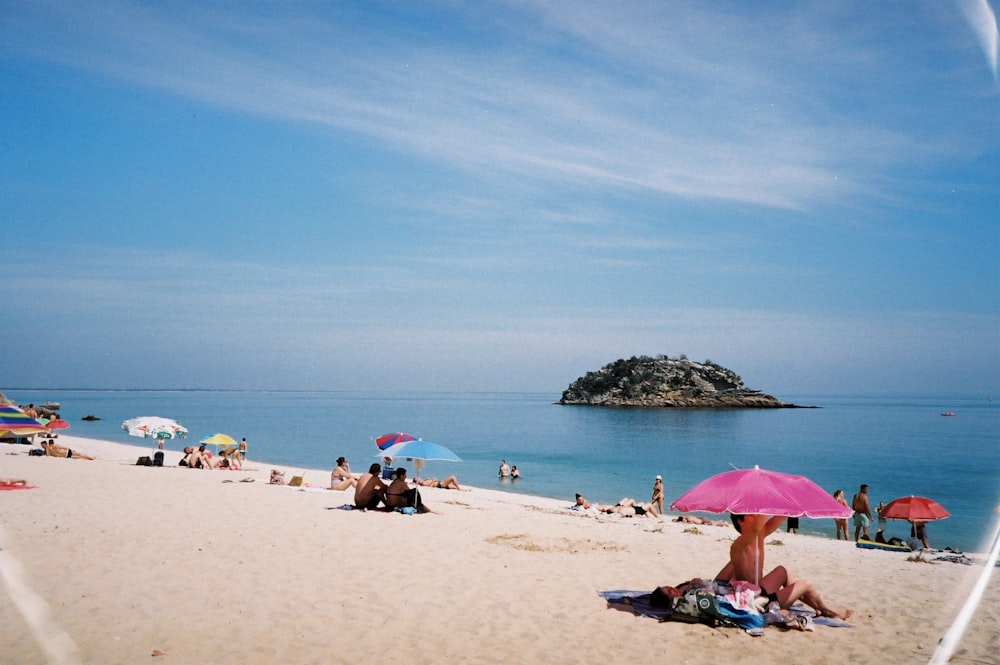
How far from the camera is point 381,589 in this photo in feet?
29.2

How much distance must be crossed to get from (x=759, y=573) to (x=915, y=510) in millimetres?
10330

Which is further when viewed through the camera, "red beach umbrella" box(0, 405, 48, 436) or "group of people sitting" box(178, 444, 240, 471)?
"group of people sitting" box(178, 444, 240, 471)

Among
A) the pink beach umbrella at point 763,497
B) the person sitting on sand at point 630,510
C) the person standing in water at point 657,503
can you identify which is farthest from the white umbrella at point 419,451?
the pink beach umbrella at point 763,497

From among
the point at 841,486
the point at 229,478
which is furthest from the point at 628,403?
the point at 229,478

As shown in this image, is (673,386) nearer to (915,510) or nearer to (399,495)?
(915,510)

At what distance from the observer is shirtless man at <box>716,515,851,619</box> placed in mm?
8188

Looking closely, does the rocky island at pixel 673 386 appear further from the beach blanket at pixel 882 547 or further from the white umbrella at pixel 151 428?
the beach blanket at pixel 882 547

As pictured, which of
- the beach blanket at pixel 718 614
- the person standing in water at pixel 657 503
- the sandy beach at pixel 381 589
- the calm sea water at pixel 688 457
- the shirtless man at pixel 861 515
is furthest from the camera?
the calm sea water at pixel 688 457

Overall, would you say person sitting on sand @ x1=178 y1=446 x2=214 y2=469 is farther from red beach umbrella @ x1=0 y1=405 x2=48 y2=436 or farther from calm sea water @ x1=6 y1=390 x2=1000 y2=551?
red beach umbrella @ x1=0 y1=405 x2=48 y2=436

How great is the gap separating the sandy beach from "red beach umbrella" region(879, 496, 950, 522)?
1386mm

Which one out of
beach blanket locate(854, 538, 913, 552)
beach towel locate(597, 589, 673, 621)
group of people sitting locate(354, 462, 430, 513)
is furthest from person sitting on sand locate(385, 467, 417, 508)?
beach blanket locate(854, 538, 913, 552)

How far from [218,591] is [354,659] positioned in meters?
2.76

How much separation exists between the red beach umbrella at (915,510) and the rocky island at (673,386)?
126m

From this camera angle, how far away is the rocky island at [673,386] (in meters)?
142
